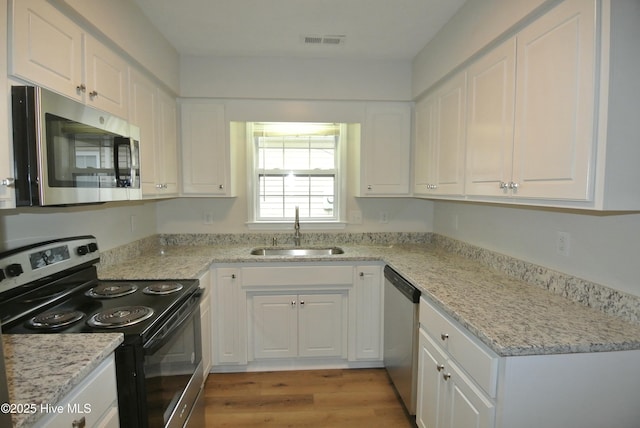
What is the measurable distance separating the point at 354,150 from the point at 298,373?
2.01 metres

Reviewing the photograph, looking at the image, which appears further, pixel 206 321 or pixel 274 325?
pixel 274 325

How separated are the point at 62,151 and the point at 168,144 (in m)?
1.43

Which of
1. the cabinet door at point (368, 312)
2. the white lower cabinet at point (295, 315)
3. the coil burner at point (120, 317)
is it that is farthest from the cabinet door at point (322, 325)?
the coil burner at point (120, 317)

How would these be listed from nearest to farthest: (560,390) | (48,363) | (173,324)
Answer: (48,363) → (560,390) → (173,324)

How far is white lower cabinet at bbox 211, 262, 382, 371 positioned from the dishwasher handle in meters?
0.18

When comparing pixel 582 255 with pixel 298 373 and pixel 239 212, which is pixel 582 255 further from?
pixel 239 212

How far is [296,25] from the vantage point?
226cm

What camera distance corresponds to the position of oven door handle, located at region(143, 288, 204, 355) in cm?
132

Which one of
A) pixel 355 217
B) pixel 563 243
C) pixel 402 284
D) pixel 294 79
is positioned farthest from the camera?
pixel 355 217

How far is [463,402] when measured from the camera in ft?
4.62

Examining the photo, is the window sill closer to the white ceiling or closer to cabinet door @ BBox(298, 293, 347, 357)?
cabinet door @ BBox(298, 293, 347, 357)

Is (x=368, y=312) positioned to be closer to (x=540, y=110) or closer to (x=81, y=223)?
(x=540, y=110)

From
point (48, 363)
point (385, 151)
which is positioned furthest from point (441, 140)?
point (48, 363)

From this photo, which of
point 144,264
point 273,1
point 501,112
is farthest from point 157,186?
point 501,112
